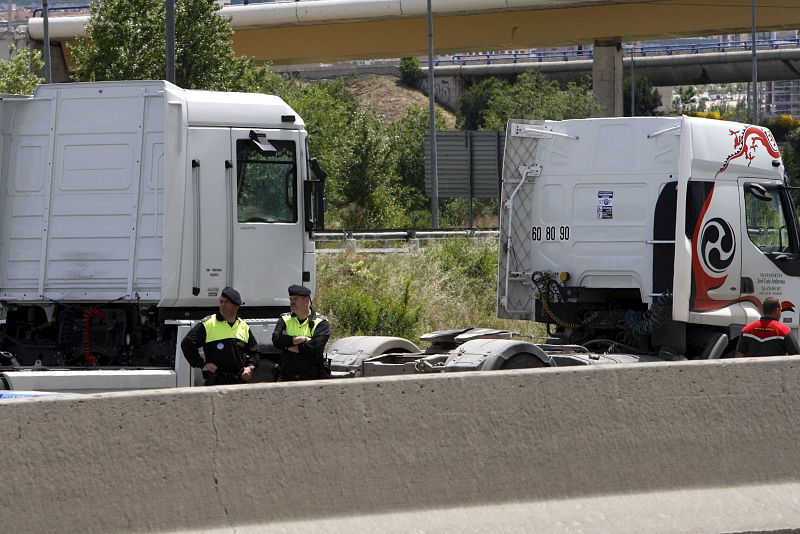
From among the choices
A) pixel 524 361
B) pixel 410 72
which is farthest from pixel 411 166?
pixel 410 72

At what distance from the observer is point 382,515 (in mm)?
6523

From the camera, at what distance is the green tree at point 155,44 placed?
3073cm

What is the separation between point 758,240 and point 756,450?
6.00 metres

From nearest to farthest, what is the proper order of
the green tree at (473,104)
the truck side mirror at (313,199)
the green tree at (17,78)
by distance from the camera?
the truck side mirror at (313,199) < the green tree at (17,78) < the green tree at (473,104)

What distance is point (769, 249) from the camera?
517 inches

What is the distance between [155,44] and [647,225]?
2094 centimetres

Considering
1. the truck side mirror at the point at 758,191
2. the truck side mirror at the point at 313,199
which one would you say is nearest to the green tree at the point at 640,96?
the truck side mirror at the point at 758,191

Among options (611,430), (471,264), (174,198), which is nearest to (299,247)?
(174,198)

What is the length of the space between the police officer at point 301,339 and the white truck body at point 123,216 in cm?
193

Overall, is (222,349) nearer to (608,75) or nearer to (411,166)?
(608,75)

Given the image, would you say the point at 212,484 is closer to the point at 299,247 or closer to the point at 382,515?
the point at 382,515

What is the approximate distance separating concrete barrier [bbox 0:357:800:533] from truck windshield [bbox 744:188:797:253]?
5638mm

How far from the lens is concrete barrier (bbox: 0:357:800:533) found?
19.8 ft

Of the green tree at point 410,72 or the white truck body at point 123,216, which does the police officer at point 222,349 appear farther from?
the green tree at point 410,72
